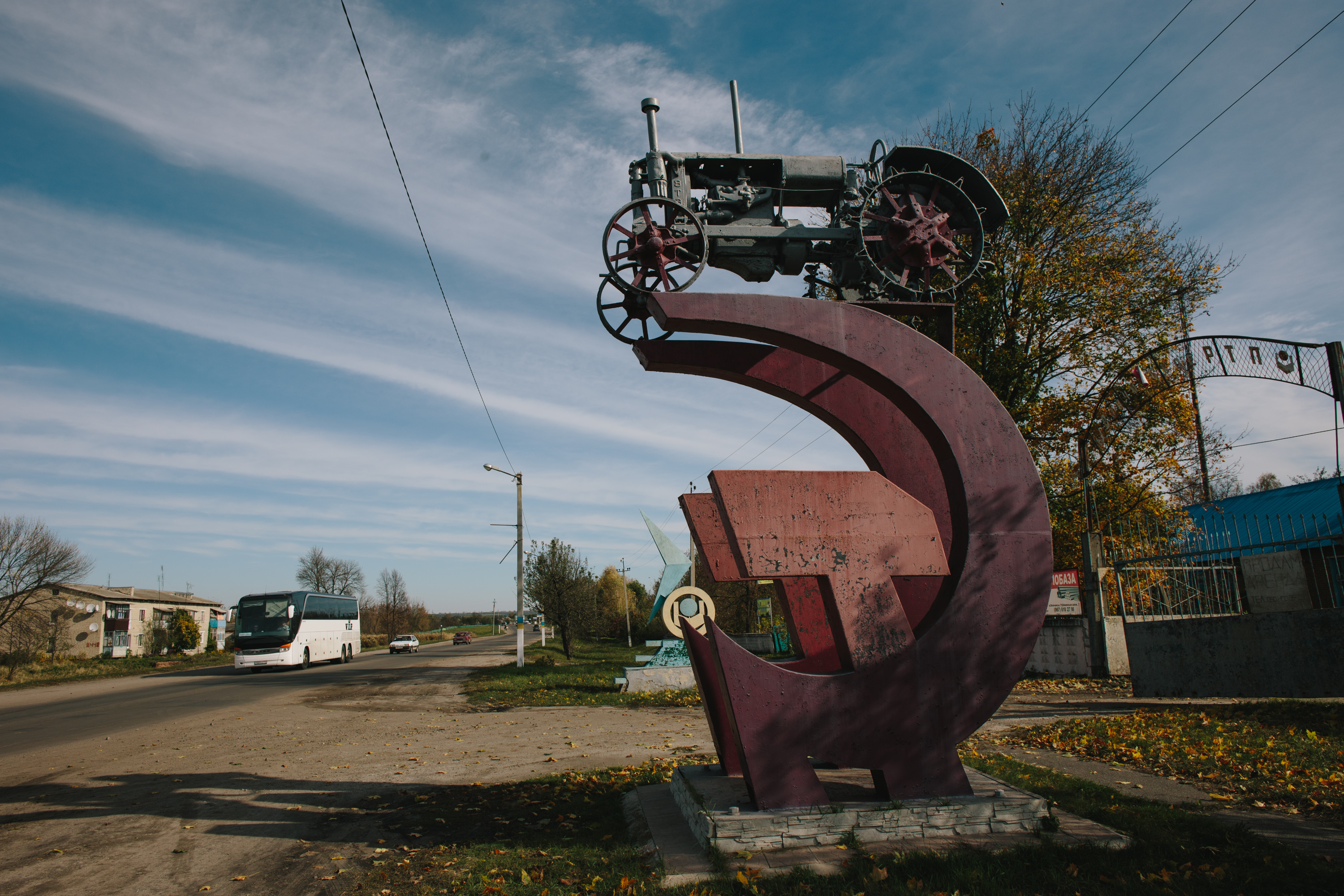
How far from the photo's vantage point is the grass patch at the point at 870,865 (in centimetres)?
440

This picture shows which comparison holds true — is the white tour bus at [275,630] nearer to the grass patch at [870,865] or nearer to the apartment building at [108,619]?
the apartment building at [108,619]

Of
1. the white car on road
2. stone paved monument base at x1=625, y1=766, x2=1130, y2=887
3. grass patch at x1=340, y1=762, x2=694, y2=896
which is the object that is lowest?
the white car on road

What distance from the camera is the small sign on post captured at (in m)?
16.9

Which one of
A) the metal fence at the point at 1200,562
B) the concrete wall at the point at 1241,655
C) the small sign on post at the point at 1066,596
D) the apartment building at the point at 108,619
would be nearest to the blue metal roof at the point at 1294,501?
the metal fence at the point at 1200,562

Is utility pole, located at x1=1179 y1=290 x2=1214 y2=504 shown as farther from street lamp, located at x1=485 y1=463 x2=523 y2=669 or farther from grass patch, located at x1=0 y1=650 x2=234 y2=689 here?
grass patch, located at x1=0 y1=650 x2=234 y2=689

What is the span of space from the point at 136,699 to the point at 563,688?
11.0 meters

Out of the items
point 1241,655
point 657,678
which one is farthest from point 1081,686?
point 657,678

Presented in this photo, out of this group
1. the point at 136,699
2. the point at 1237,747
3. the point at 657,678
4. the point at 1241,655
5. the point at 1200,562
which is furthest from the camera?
the point at 136,699

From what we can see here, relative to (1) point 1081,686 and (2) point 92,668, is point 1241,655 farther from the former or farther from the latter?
(2) point 92,668

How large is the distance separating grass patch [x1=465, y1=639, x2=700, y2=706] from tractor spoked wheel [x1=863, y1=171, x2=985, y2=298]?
8231mm

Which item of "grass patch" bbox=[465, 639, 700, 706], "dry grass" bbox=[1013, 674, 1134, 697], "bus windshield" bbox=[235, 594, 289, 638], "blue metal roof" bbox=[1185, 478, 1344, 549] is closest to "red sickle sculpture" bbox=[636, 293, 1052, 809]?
"grass patch" bbox=[465, 639, 700, 706]

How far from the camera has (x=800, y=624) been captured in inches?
282

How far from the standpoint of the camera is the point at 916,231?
6.81 m

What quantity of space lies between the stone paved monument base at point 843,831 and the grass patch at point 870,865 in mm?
127
